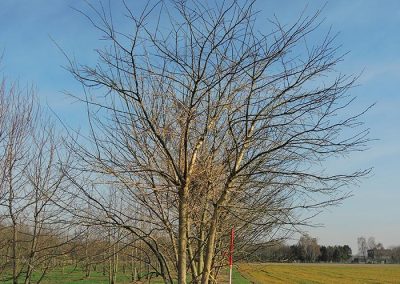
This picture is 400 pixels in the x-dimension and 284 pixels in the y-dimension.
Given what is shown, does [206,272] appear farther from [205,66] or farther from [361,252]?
[361,252]

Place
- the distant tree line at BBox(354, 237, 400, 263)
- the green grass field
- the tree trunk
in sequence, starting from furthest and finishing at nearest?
the distant tree line at BBox(354, 237, 400, 263), the green grass field, the tree trunk

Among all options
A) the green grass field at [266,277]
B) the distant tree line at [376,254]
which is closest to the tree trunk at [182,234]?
the green grass field at [266,277]

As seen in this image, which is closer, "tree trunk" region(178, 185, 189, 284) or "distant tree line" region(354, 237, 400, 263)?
"tree trunk" region(178, 185, 189, 284)

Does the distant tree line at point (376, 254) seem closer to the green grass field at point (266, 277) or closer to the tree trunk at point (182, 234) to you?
the green grass field at point (266, 277)

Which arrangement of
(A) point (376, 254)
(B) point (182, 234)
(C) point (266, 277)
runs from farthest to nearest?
(A) point (376, 254) → (C) point (266, 277) → (B) point (182, 234)

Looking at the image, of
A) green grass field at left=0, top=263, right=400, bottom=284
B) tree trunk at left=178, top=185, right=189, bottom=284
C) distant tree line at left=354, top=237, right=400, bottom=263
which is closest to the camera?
tree trunk at left=178, top=185, right=189, bottom=284

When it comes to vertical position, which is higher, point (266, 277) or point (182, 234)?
point (182, 234)

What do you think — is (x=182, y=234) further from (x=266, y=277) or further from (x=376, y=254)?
(x=376, y=254)

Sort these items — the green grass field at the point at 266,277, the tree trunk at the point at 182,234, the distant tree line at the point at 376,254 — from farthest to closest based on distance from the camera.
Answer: the distant tree line at the point at 376,254 < the green grass field at the point at 266,277 < the tree trunk at the point at 182,234

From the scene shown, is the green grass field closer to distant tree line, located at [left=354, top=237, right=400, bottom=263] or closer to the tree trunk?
the tree trunk

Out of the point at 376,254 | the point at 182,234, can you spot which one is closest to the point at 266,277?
the point at 182,234

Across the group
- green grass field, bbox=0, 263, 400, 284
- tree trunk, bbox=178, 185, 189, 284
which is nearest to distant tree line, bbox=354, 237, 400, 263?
green grass field, bbox=0, 263, 400, 284

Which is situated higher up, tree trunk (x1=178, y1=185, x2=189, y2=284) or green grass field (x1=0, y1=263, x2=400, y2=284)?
tree trunk (x1=178, y1=185, x2=189, y2=284)

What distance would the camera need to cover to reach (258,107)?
619cm
